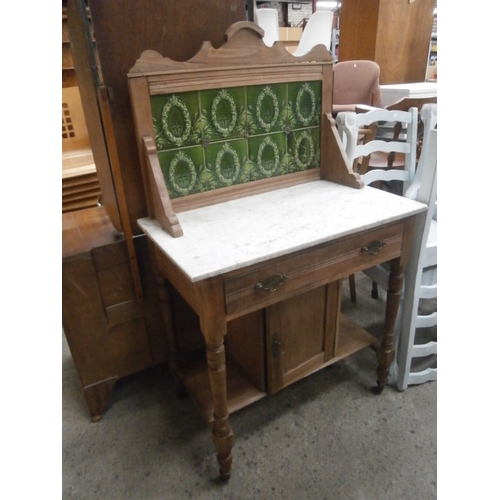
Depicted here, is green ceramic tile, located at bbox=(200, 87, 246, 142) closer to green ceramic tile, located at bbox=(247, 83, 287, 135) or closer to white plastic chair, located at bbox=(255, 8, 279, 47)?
green ceramic tile, located at bbox=(247, 83, 287, 135)

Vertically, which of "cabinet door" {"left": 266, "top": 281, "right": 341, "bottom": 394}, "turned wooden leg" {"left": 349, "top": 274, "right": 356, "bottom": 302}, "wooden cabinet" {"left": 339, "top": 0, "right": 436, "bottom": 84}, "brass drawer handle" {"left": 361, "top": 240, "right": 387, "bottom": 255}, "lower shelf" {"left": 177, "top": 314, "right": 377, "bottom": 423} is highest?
"wooden cabinet" {"left": 339, "top": 0, "right": 436, "bottom": 84}

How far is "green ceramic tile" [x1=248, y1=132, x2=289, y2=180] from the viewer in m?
1.19

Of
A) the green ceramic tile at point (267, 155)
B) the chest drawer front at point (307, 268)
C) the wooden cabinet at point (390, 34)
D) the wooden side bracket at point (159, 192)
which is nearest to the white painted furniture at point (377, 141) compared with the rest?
the green ceramic tile at point (267, 155)

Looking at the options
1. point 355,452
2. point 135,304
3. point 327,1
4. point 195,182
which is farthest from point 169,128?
point 327,1

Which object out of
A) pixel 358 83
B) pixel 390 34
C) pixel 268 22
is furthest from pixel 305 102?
pixel 390 34

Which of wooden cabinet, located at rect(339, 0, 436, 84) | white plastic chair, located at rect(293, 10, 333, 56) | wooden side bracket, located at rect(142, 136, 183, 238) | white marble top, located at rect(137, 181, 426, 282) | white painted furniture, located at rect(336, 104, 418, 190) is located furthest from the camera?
wooden cabinet, located at rect(339, 0, 436, 84)

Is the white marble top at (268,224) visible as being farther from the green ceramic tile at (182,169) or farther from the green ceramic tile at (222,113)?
the green ceramic tile at (222,113)

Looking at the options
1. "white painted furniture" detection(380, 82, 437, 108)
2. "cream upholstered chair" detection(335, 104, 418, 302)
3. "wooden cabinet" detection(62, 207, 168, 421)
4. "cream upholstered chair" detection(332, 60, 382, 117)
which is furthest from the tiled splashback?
"white painted furniture" detection(380, 82, 437, 108)

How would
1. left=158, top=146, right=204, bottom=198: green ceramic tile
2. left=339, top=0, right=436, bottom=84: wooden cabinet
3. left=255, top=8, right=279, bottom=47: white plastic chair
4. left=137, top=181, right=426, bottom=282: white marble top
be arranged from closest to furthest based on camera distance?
left=137, top=181, right=426, bottom=282: white marble top
left=158, top=146, right=204, bottom=198: green ceramic tile
left=255, top=8, right=279, bottom=47: white plastic chair
left=339, top=0, right=436, bottom=84: wooden cabinet

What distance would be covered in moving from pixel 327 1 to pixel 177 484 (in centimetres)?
736

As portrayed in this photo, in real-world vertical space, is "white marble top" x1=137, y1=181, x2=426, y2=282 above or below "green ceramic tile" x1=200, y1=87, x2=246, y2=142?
below

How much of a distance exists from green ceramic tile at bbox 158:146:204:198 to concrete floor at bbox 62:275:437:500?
0.85m

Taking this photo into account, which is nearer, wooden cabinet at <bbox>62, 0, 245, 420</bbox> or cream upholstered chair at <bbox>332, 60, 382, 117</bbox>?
wooden cabinet at <bbox>62, 0, 245, 420</bbox>

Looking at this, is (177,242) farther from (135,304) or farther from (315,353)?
(315,353)
